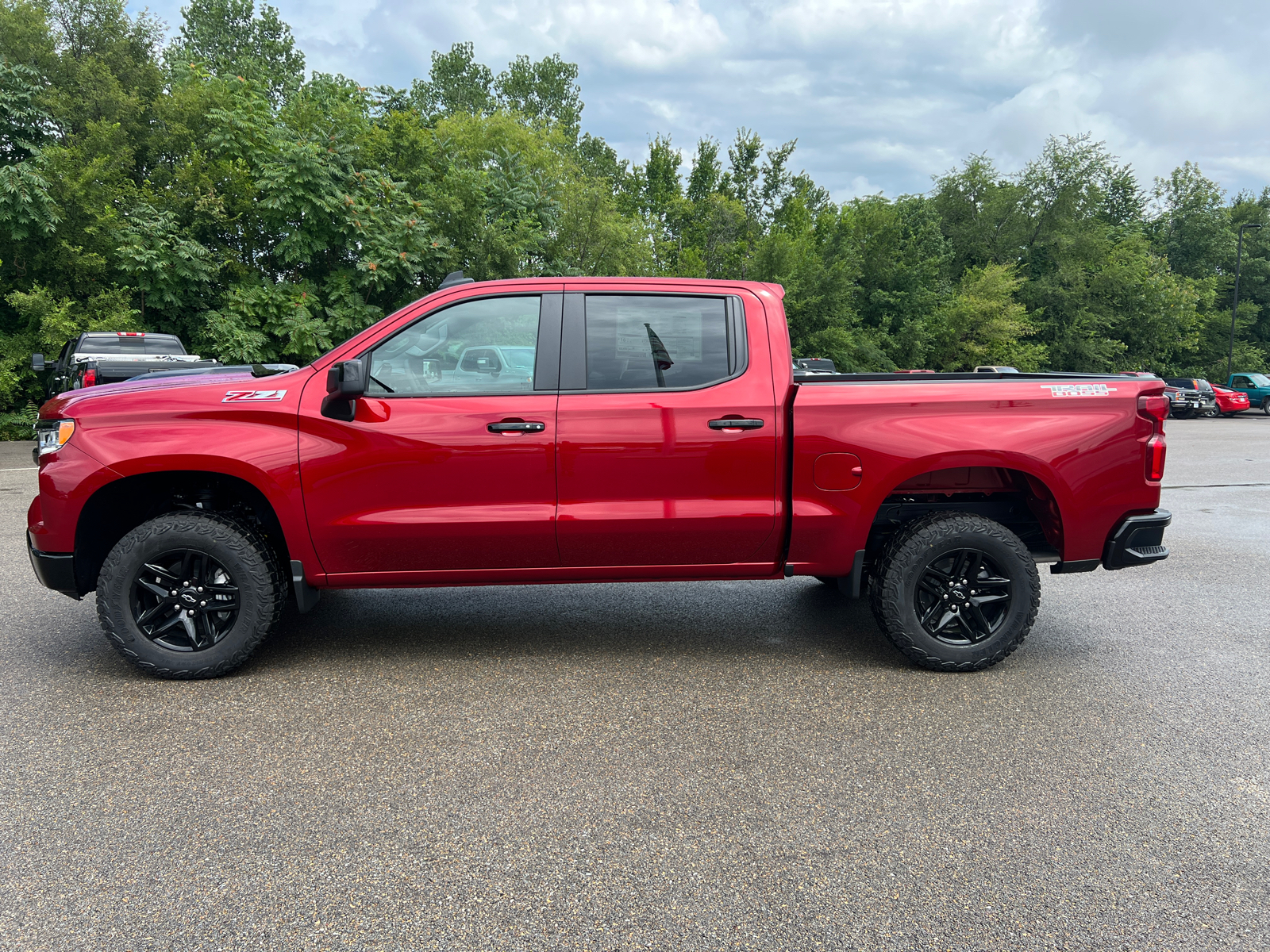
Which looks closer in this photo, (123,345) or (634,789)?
(634,789)

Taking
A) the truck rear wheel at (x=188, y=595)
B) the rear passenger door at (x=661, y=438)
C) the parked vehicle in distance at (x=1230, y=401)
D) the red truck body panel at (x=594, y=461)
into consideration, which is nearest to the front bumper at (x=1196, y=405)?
the parked vehicle in distance at (x=1230, y=401)

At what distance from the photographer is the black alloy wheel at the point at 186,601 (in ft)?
13.7

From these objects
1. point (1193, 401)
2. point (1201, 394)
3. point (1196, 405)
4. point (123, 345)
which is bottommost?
point (1196, 405)

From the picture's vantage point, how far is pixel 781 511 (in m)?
4.32

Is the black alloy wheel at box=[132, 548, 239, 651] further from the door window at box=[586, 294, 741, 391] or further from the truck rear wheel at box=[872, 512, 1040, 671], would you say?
the truck rear wheel at box=[872, 512, 1040, 671]

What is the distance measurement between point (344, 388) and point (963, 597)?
3.12 metres

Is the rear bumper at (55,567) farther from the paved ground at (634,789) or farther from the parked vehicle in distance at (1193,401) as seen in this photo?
the parked vehicle in distance at (1193,401)

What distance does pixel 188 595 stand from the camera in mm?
4199

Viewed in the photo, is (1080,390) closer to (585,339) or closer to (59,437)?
(585,339)

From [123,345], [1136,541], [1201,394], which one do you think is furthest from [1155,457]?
[1201,394]

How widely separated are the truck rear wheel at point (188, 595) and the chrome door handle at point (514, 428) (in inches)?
49.8

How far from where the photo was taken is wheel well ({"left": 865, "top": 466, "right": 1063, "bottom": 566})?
15.0 ft

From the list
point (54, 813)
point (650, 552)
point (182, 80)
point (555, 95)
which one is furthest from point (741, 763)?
point (555, 95)

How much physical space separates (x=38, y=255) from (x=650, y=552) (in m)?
21.4
